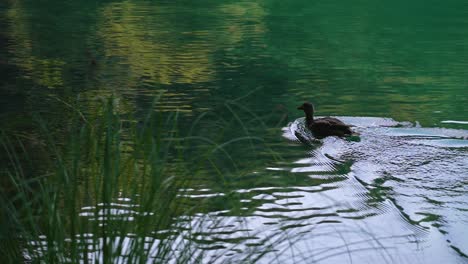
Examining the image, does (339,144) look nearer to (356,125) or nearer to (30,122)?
(356,125)

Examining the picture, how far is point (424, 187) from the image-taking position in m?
7.01

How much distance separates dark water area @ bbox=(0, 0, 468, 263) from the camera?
5.35 metres

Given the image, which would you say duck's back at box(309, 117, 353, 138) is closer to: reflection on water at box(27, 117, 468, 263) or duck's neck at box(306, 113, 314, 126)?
reflection on water at box(27, 117, 468, 263)

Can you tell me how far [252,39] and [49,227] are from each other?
50.0 feet

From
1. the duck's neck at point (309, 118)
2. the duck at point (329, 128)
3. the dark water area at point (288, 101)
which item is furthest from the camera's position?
the duck's neck at point (309, 118)

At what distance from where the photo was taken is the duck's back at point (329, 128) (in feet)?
28.6

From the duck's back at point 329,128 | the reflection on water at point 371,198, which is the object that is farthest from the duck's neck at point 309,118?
the duck's back at point 329,128

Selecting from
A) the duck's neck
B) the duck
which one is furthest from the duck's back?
the duck's neck

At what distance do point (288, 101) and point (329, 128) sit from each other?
92.4 inches

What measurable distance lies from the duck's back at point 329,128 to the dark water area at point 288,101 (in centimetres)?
9

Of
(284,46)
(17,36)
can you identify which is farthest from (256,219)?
(17,36)

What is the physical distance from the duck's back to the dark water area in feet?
0.28

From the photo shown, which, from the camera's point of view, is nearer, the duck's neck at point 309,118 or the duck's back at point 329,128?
the duck's back at point 329,128

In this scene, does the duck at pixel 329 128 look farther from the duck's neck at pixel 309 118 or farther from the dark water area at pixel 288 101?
the duck's neck at pixel 309 118
